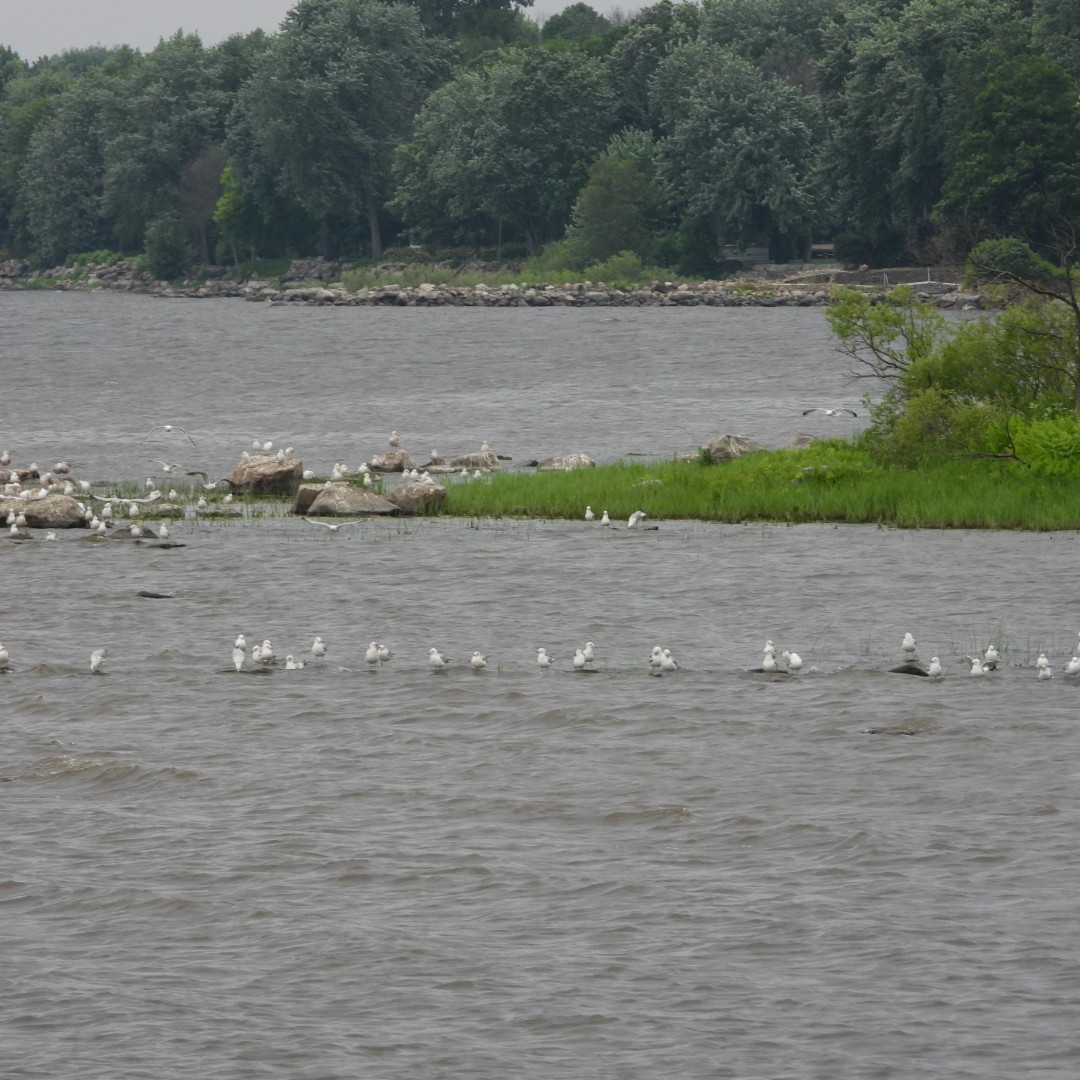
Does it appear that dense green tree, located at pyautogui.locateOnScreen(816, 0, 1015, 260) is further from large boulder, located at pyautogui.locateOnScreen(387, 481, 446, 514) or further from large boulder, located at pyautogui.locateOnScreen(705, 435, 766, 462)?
large boulder, located at pyautogui.locateOnScreen(387, 481, 446, 514)

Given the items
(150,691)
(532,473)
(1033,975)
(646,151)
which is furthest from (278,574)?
(646,151)

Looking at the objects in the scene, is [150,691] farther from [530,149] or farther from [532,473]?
[530,149]

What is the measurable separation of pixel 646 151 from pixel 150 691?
11435 cm

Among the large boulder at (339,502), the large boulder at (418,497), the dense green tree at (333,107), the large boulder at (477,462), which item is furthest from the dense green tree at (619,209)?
the large boulder at (418,497)

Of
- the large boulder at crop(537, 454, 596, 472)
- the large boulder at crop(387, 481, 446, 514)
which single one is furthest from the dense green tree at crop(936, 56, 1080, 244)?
the large boulder at crop(387, 481, 446, 514)

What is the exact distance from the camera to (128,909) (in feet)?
51.4

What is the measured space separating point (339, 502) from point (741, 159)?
297ft

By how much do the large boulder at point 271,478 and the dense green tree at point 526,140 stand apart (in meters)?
99.4

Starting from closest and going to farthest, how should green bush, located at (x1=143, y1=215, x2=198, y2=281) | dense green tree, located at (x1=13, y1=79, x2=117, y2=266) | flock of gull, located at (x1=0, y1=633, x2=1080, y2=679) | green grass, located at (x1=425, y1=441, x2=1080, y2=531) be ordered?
flock of gull, located at (x1=0, y1=633, x2=1080, y2=679)
green grass, located at (x1=425, y1=441, x2=1080, y2=531)
green bush, located at (x1=143, y1=215, x2=198, y2=281)
dense green tree, located at (x1=13, y1=79, x2=117, y2=266)

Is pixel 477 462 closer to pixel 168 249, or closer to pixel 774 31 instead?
pixel 774 31

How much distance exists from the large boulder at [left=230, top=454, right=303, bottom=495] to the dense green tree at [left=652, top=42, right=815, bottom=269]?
86287 millimetres

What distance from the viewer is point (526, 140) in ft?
454

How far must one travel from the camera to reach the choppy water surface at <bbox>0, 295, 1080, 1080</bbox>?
13.5 meters

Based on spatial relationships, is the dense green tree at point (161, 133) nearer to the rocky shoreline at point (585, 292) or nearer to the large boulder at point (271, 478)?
the rocky shoreline at point (585, 292)
